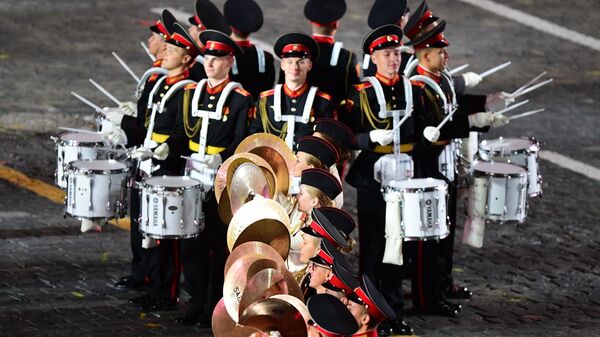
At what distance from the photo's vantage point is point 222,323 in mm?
11289

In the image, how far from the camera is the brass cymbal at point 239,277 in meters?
11.1

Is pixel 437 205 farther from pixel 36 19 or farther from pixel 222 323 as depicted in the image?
pixel 36 19

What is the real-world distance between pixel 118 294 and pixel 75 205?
3.51ft

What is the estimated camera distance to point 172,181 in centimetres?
1530

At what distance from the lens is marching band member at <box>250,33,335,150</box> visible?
15250 mm

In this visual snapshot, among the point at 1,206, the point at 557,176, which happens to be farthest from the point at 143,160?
the point at 557,176

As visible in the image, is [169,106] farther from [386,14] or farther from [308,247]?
[308,247]

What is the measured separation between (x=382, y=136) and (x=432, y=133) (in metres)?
0.47

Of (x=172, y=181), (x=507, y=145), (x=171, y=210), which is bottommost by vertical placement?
(x=171, y=210)

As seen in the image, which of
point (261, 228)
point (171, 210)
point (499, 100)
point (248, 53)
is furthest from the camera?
point (248, 53)

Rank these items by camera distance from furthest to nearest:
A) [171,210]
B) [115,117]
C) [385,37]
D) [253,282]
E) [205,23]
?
[205,23] < [115,117] < [385,37] < [171,210] < [253,282]

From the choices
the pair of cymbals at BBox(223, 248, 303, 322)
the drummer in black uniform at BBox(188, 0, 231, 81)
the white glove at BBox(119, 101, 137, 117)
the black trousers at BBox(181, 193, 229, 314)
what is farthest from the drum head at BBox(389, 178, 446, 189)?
the pair of cymbals at BBox(223, 248, 303, 322)

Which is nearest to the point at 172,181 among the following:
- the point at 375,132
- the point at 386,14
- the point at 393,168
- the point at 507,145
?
the point at 375,132

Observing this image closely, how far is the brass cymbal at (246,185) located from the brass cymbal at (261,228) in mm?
1208
